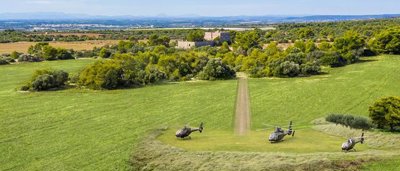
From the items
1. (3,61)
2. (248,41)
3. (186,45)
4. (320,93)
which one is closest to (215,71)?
(320,93)

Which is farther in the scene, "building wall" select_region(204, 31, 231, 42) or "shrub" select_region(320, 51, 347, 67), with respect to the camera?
"building wall" select_region(204, 31, 231, 42)

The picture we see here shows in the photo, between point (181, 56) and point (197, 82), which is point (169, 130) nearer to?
point (197, 82)

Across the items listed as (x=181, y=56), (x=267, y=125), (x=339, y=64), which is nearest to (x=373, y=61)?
(x=339, y=64)

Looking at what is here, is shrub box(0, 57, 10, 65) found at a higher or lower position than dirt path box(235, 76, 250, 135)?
lower

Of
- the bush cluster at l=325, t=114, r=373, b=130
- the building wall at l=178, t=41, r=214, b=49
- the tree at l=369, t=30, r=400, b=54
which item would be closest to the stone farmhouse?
the building wall at l=178, t=41, r=214, b=49

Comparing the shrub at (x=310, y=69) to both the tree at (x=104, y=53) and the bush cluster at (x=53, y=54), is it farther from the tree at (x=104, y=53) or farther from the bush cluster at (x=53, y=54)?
the bush cluster at (x=53, y=54)

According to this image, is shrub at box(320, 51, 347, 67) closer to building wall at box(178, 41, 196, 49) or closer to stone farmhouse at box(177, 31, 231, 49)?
stone farmhouse at box(177, 31, 231, 49)

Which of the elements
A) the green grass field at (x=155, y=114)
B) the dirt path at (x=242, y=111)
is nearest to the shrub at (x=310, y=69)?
the green grass field at (x=155, y=114)
